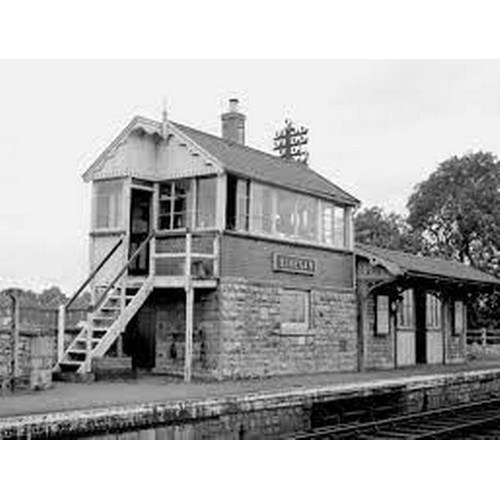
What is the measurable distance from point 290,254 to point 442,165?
28.4m

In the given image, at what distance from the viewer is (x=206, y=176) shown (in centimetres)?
1581

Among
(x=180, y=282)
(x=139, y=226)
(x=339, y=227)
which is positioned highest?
(x=339, y=227)

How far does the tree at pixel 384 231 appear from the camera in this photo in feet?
140

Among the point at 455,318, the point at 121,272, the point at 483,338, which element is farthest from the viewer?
the point at 483,338

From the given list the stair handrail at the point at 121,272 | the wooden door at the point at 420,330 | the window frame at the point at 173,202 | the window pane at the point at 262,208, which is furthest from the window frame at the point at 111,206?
the wooden door at the point at 420,330

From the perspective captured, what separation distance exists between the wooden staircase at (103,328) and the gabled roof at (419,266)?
228 inches

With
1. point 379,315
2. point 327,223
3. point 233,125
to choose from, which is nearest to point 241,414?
point 327,223

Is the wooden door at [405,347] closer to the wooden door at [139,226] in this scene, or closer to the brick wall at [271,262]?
the brick wall at [271,262]

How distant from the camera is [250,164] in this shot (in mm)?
17094

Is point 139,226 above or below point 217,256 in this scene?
above

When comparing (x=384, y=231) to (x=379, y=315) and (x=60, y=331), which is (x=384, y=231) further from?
(x=60, y=331)

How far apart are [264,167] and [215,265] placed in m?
3.25

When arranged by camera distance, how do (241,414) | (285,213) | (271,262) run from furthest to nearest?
(285,213), (271,262), (241,414)

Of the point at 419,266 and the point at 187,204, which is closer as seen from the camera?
the point at 187,204
